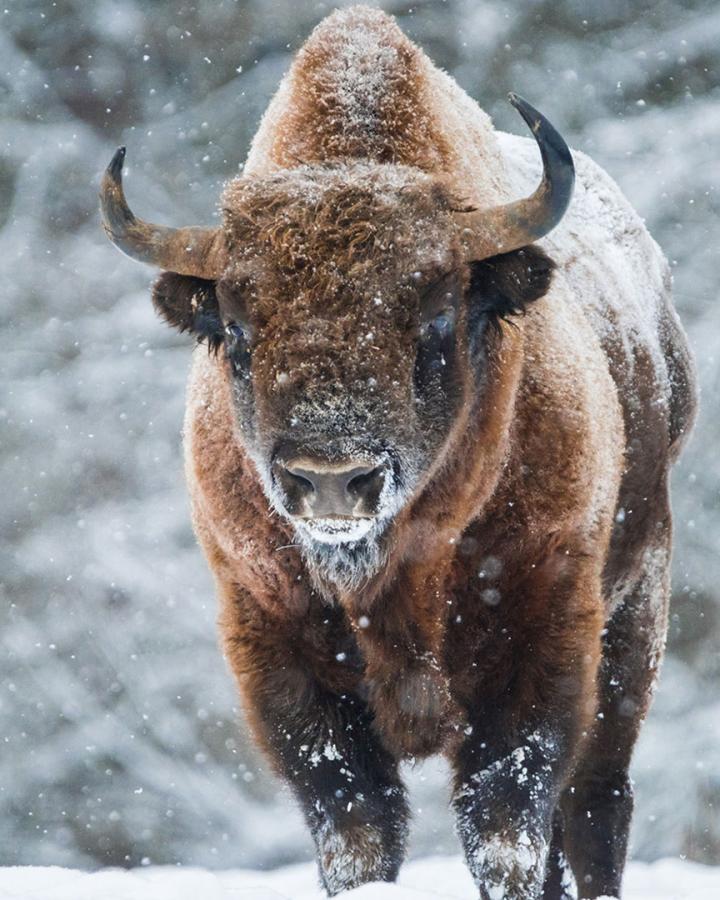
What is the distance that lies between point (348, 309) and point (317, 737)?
1.47m

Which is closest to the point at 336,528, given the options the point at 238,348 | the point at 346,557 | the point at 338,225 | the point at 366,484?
the point at 366,484

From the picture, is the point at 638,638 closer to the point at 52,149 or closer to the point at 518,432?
the point at 518,432

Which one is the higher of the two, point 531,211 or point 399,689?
point 531,211

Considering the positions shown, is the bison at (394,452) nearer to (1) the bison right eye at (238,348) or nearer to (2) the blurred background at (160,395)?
(1) the bison right eye at (238,348)

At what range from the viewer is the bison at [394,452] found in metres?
3.85

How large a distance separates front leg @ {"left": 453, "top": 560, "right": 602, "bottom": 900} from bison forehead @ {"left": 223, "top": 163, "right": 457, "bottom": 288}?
122 cm

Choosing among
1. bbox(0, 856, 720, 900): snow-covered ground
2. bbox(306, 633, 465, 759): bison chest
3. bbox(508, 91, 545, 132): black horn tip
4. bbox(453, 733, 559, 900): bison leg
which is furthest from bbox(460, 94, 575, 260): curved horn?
bbox(0, 856, 720, 900): snow-covered ground

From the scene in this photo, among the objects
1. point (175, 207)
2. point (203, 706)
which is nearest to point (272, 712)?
point (203, 706)

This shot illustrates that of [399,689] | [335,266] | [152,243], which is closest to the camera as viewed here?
[335,266]

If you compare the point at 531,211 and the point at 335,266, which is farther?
the point at 531,211

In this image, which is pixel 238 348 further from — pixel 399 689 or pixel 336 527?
pixel 399 689

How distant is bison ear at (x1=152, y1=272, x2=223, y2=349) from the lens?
4367 mm

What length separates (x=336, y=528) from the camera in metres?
3.73

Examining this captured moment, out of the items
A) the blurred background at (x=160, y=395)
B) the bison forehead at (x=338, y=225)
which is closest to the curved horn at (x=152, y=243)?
the bison forehead at (x=338, y=225)
